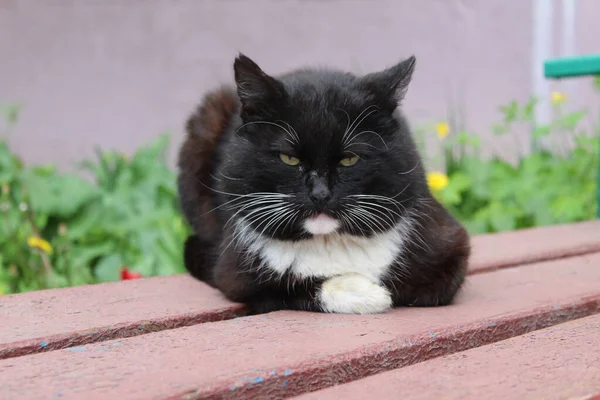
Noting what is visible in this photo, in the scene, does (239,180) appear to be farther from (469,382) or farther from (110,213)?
(110,213)

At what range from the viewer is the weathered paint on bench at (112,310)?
4.50 ft

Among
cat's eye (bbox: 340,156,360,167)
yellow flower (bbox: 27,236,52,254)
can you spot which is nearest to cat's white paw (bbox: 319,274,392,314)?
cat's eye (bbox: 340,156,360,167)

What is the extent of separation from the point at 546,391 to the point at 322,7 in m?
3.07

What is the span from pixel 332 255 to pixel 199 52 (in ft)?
7.52

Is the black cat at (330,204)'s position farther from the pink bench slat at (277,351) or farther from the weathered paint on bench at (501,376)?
the weathered paint on bench at (501,376)

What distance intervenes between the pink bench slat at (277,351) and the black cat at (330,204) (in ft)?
0.26

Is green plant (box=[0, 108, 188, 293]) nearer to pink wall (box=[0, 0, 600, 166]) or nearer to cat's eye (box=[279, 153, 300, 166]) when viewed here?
pink wall (box=[0, 0, 600, 166])

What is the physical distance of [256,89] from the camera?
5.00 ft

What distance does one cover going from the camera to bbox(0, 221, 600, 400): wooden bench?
3.50 feet

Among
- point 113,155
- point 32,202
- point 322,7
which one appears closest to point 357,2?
point 322,7

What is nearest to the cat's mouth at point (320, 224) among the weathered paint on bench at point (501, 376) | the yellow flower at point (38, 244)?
the weathered paint on bench at point (501, 376)

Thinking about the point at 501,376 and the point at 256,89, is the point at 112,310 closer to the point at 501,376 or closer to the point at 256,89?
the point at 256,89

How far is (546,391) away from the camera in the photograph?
3.39 ft

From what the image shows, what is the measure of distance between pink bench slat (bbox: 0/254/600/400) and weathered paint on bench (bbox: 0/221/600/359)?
0.12m
